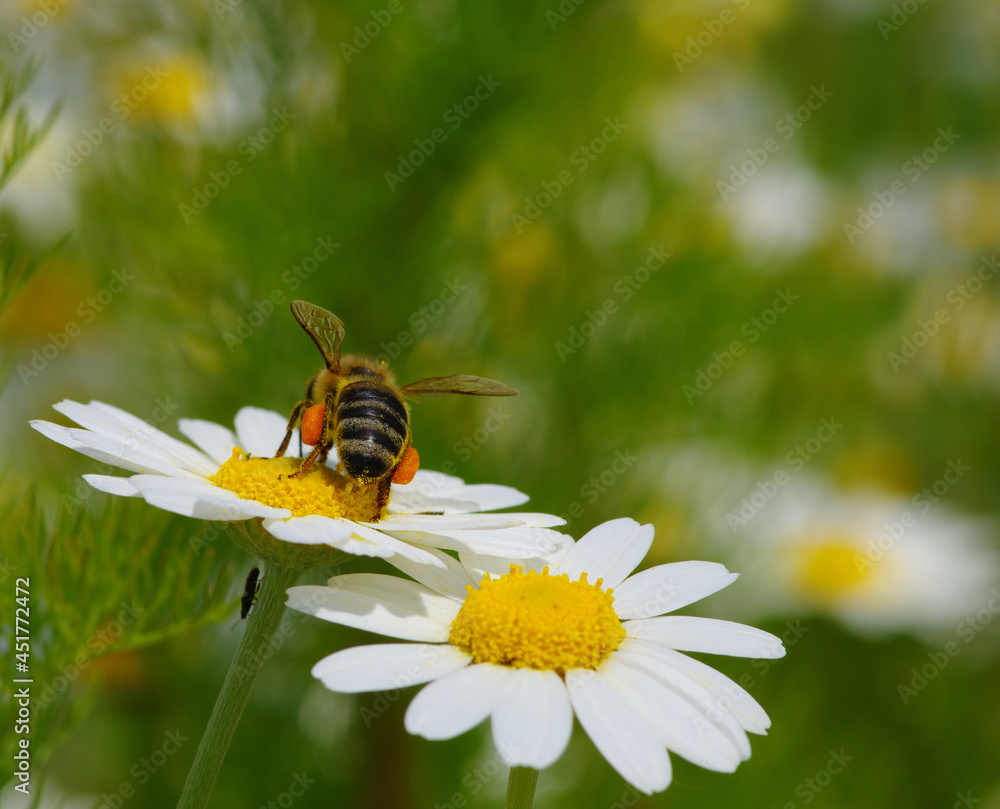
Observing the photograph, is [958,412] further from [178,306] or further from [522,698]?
[522,698]

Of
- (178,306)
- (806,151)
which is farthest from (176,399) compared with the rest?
(806,151)
